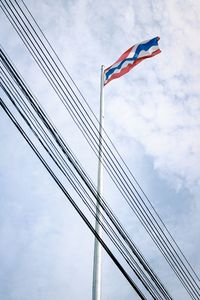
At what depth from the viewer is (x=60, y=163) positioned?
6.83m

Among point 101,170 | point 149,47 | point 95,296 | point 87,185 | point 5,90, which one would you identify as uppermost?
point 149,47

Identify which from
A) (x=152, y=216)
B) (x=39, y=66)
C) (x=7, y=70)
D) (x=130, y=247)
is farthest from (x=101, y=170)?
(x=7, y=70)

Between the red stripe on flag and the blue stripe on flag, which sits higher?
the blue stripe on flag

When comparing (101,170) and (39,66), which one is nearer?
(39,66)

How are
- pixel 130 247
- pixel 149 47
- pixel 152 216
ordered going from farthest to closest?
pixel 149 47
pixel 152 216
pixel 130 247

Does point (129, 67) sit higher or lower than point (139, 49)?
lower

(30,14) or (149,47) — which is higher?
(149,47)

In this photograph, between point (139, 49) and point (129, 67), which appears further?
point (139, 49)

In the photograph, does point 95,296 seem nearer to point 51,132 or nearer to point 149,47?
point 51,132

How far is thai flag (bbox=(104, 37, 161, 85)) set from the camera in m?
14.4

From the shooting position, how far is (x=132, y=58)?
578 inches

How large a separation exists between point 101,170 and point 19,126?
5.06 metres

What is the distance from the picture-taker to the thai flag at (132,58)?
1437 centimetres

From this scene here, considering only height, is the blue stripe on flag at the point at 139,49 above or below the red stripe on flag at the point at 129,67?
above
